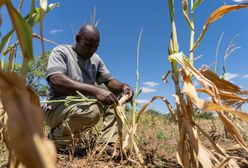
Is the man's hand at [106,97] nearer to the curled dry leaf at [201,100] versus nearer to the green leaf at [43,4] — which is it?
the curled dry leaf at [201,100]

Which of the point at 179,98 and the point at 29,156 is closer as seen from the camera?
the point at 29,156

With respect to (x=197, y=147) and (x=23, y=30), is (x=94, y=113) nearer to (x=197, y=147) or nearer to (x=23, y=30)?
(x=197, y=147)

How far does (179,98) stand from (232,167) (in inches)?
10.1

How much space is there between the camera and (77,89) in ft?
6.62

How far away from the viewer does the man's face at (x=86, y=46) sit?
2.34m

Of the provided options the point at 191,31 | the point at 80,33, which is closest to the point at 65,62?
the point at 80,33

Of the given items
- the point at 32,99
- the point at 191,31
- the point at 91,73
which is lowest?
the point at 32,99

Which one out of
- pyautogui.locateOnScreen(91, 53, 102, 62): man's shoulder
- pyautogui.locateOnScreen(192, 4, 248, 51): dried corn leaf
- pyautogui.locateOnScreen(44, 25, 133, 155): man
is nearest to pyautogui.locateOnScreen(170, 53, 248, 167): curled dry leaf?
pyautogui.locateOnScreen(192, 4, 248, 51): dried corn leaf

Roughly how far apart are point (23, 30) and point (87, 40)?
1.90 meters

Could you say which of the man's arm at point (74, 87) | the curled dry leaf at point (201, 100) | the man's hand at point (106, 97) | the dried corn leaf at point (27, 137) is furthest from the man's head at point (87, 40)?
the dried corn leaf at point (27, 137)

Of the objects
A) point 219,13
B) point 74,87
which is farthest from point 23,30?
point 74,87

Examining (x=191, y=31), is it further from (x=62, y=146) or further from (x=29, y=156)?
(x=62, y=146)

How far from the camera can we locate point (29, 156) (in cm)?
27

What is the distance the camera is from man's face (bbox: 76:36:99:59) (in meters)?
2.34
